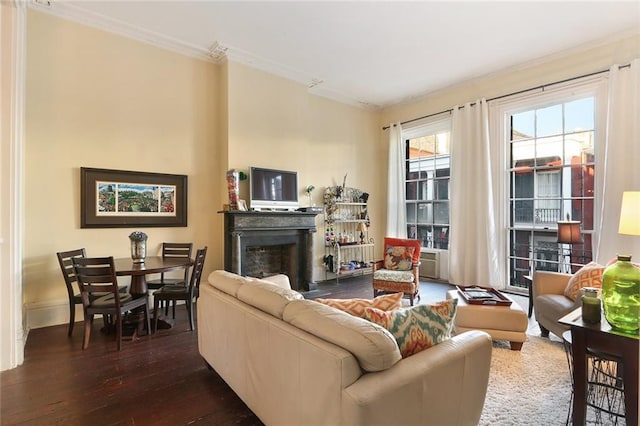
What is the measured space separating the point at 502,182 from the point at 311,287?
11.5ft

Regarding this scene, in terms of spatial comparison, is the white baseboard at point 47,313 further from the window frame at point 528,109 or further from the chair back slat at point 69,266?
the window frame at point 528,109

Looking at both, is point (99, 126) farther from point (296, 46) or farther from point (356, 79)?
point (356, 79)

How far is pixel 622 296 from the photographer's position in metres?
1.66

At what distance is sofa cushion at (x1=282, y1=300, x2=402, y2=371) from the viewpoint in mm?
1275

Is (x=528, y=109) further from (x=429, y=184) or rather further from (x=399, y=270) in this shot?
(x=399, y=270)

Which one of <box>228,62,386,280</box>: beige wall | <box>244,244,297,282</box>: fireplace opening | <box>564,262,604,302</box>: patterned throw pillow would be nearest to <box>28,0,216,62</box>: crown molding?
<box>228,62,386,280</box>: beige wall

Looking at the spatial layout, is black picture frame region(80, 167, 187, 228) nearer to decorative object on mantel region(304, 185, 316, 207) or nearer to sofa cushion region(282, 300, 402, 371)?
decorative object on mantel region(304, 185, 316, 207)

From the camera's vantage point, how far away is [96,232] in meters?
3.88

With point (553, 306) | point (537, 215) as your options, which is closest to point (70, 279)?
point (553, 306)

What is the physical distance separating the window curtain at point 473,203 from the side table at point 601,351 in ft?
11.2

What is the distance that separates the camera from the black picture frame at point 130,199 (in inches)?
150

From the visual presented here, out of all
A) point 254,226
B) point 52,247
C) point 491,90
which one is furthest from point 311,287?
point 491,90

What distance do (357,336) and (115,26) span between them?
4685 mm

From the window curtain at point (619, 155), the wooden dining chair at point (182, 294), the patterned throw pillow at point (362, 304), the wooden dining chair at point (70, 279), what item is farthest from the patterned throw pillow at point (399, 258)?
the wooden dining chair at point (70, 279)
